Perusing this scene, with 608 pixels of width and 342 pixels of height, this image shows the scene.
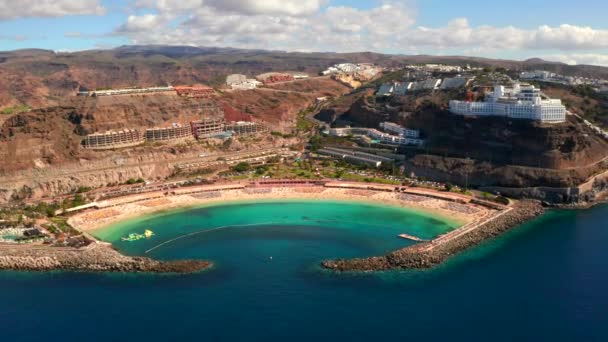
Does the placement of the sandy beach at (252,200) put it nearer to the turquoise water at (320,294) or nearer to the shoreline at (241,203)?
the shoreline at (241,203)

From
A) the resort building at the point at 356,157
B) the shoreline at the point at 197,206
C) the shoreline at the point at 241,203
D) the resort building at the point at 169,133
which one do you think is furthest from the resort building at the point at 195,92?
the shoreline at the point at 241,203

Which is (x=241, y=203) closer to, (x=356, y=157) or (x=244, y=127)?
(x=356, y=157)

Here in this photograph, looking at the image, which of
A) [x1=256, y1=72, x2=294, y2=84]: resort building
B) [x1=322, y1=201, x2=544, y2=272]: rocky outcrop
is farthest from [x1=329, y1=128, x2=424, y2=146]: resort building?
[x1=256, y1=72, x2=294, y2=84]: resort building

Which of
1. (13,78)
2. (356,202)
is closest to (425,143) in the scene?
(356,202)

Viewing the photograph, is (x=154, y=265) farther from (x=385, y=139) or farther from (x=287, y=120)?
(x=287, y=120)

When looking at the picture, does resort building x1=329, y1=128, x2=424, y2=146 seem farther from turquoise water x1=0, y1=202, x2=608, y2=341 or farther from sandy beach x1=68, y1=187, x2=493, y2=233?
turquoise water x1=0, y1=202, x2=608, y2=341

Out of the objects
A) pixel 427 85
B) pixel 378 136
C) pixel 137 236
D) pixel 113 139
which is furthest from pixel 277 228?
pixel 427 85
